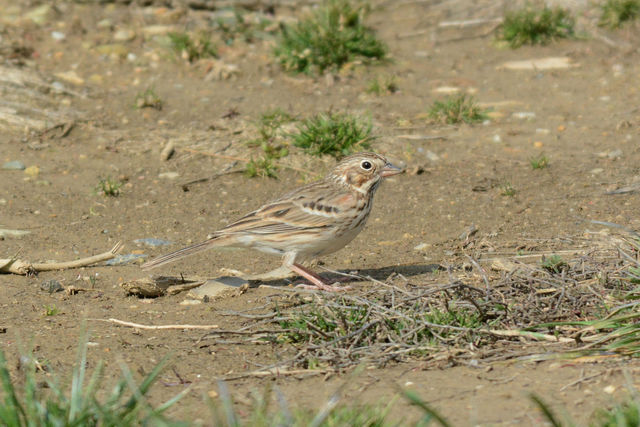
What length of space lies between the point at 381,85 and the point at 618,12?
10.5ft

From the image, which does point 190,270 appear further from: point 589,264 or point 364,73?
point 364,73

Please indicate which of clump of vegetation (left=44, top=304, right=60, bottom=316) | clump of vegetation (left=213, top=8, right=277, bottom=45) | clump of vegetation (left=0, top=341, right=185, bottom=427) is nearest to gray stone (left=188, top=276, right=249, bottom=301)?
clump of vegetation (left=44, top=304, right=60, bottom=316)

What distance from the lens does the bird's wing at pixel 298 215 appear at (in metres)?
6.29

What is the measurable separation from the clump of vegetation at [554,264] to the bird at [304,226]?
1.45m

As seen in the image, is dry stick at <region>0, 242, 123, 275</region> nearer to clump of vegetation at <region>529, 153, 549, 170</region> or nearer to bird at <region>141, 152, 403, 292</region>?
bird at <region>141, 152, 403, 292</region>

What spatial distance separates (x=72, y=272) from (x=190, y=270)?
872 millimetres

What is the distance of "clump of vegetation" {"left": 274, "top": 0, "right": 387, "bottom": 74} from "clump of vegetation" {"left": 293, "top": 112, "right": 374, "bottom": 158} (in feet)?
6.30

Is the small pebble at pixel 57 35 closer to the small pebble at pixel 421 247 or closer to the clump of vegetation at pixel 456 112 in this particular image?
the clump of vegetation at pixel 456 112

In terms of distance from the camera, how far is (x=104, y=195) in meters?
8.07

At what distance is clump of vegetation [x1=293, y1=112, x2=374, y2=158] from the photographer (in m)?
8.48

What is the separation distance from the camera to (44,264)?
21.2 ft

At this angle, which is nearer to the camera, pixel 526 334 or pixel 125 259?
pixel 526 334

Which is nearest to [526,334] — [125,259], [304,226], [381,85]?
[304,226]

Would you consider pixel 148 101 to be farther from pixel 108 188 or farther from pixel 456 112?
pixel 456 112
